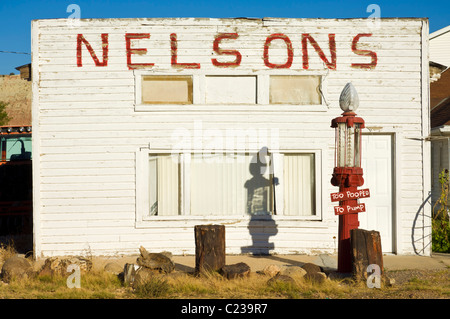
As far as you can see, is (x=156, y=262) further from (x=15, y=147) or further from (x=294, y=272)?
(x=15, y=147)

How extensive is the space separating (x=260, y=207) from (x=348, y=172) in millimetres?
2488

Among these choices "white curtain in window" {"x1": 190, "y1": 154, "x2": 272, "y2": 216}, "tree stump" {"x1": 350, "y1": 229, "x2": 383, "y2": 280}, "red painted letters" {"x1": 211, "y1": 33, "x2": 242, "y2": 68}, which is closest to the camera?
"tree stump" {"x1": 350, "y1": 229, "x2": 383, "y2": 280}

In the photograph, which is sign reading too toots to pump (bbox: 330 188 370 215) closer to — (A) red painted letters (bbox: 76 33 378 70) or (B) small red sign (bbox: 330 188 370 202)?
(B) small red sign (bbox: 330 188 370 202)

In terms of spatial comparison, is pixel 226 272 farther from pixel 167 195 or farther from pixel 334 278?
pixel 167 195

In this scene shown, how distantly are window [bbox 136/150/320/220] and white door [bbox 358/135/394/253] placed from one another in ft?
3.29

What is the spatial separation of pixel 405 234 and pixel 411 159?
4.58 feet

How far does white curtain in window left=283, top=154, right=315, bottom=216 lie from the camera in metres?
10.1

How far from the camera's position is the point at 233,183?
10.1 metres

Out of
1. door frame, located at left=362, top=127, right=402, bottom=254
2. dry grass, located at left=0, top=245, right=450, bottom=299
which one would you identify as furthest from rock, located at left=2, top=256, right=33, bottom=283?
door frame, located at left=362, top=127, right=402, bottom=254

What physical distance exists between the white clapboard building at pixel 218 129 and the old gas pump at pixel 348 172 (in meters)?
1.84

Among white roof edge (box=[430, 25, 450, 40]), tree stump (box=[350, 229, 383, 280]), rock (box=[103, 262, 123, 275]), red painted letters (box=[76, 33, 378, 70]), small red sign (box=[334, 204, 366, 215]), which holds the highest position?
white roof edge (box=[430, 25, 450, 40])

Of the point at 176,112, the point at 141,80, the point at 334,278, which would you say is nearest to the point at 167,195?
the point at 176,112

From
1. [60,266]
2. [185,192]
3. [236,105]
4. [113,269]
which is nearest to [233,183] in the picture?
[185,192]

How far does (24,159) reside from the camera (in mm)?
15469
